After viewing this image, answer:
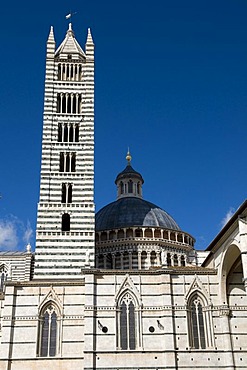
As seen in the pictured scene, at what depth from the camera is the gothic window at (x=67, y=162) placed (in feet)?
119

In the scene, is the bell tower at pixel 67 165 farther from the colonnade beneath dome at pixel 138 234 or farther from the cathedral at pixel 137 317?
the colonnade beneath dome at pixel 138 234

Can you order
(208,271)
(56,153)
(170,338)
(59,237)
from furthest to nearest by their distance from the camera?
(56,153)
(59,237)
(208,271)
(170,338)

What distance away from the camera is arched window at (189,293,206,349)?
83.6 ft

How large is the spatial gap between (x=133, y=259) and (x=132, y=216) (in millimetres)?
4332

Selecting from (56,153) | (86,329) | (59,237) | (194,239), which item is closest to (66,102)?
(56,153)

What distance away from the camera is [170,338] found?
25062 mm

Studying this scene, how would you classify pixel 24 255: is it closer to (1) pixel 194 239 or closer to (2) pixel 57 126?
(2) pixel 57 126

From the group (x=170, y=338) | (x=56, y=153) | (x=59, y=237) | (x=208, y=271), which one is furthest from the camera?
(x=56, y=153)

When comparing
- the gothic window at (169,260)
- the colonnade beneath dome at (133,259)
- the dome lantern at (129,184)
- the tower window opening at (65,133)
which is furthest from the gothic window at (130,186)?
the tower window opening at (65,133)

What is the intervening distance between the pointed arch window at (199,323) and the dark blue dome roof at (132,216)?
13.9 meters

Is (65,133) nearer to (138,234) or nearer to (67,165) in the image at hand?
(67,165)

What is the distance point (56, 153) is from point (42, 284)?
40.8 ft

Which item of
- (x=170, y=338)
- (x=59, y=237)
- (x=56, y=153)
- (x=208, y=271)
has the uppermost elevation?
(x=56, y=153)

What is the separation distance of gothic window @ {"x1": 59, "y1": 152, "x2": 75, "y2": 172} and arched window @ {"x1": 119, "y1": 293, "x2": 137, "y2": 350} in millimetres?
12895
